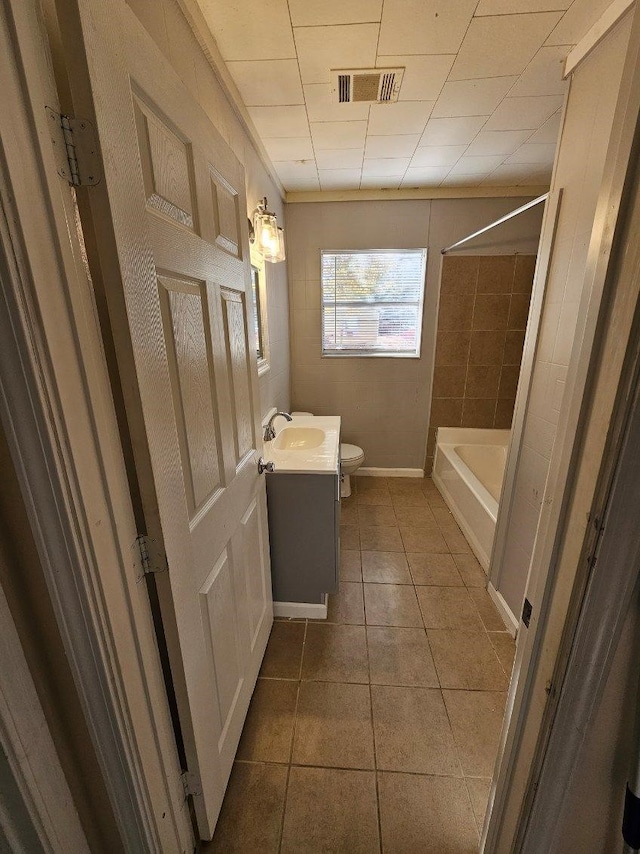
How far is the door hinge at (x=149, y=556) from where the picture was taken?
702 mm

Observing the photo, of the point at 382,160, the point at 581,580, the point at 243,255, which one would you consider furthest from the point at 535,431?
the point at 382,160

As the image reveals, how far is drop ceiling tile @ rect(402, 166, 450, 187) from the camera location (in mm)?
2374

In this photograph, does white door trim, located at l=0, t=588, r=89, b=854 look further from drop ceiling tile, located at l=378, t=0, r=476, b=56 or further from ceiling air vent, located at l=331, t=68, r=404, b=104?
ceiling air vent, located at l=331, t=68, r=404, b=104

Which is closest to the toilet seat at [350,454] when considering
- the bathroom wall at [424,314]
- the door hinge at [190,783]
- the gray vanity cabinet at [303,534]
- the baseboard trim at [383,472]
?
the bathroom wall at [424,314]

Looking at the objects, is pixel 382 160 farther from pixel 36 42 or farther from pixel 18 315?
pixel 18 315

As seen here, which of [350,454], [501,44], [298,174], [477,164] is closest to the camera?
[501,44]

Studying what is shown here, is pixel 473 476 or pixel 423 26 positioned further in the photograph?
pixel 473 476

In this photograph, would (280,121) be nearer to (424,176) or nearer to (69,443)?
(424,176)

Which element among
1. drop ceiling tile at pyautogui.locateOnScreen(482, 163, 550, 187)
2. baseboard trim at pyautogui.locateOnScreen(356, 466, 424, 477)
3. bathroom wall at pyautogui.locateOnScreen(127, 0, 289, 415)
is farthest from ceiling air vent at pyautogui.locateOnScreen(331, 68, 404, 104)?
baseboard trim at pyautogui.locateOnScreen(356, 466, 424, 477)

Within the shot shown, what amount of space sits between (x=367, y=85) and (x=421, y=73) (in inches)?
9.1

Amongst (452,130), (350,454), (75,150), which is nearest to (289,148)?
(452,130)

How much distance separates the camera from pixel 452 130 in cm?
187

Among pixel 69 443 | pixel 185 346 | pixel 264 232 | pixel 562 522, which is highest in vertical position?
pixel 264 232

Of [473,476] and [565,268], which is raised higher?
[565,268]
